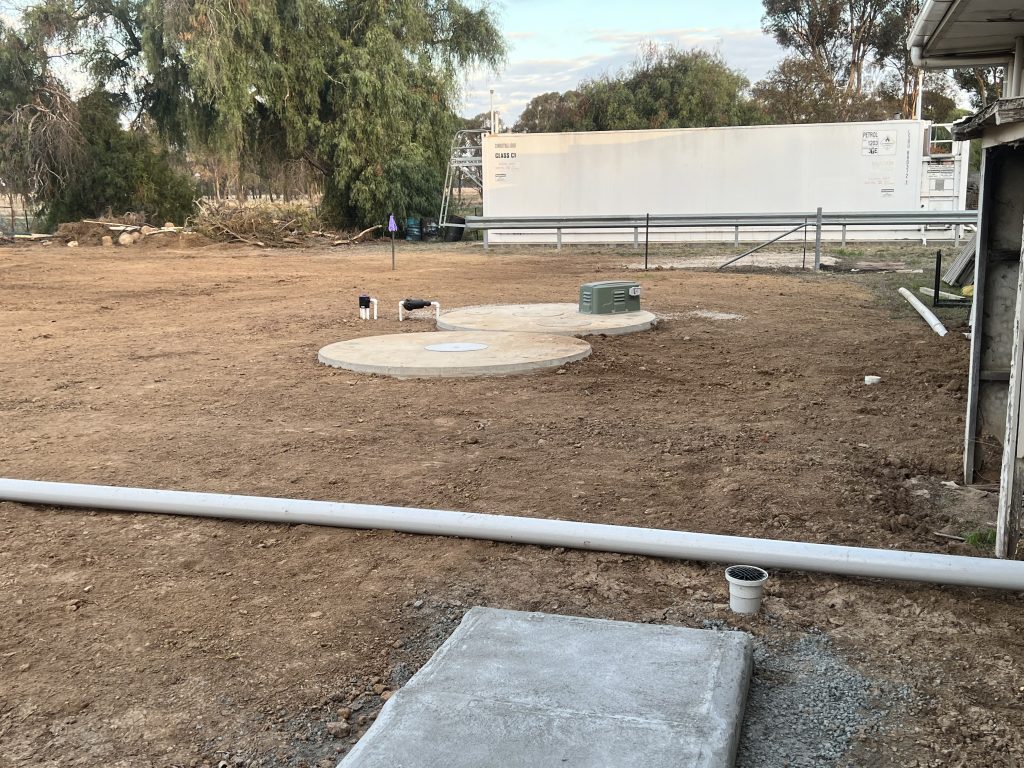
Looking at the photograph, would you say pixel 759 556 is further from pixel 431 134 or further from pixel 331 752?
pixel 431 134

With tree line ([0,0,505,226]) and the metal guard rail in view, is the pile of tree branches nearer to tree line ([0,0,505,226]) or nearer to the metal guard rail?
tree line ([0,0,505,226])

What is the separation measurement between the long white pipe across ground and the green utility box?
619cm

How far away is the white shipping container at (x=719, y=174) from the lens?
23.5 m

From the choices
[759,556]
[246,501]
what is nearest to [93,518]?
[246,501]

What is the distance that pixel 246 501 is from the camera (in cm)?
429

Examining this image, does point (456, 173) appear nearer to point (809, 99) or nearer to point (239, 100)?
point (239, 100)

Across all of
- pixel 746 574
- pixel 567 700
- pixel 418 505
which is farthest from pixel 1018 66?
pixel 567 700

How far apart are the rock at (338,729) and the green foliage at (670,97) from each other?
41.7 m

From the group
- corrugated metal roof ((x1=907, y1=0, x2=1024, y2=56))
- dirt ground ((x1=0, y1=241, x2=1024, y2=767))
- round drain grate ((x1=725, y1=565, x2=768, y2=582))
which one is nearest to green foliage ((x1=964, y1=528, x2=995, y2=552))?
dirt ground ((x1=0, y1=241, x2=1024, y2=767))

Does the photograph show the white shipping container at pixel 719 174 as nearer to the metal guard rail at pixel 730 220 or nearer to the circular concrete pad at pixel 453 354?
the metal guard rail at pixel 730 220

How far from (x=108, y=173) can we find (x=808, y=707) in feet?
99.4

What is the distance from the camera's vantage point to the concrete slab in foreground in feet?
7.57

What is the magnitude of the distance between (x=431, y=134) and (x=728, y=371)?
79.3 feet

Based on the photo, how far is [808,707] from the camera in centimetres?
273
